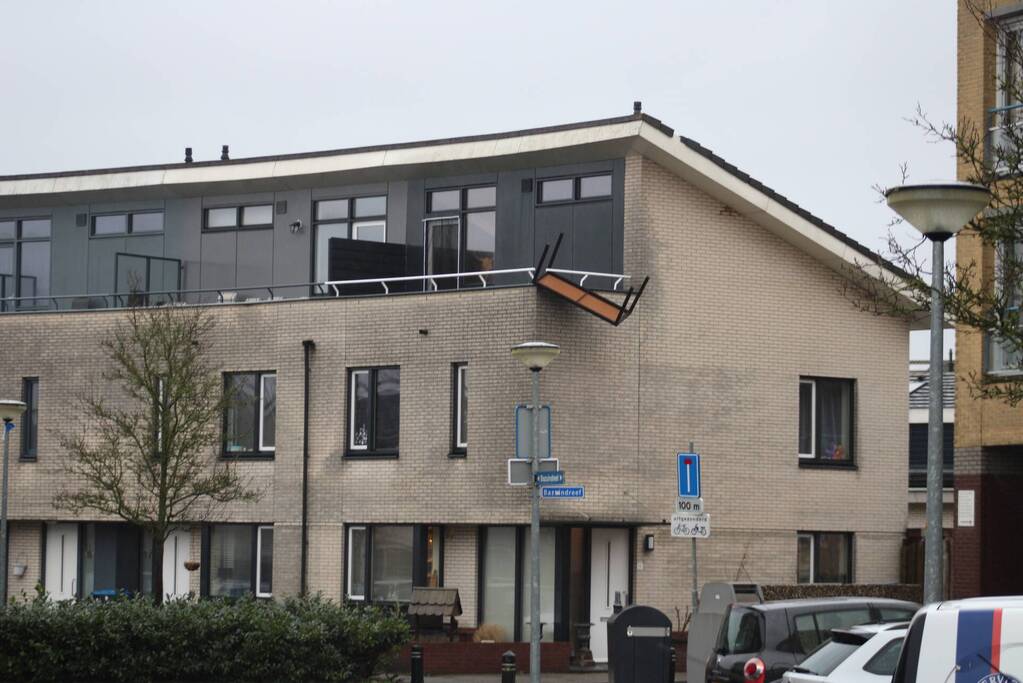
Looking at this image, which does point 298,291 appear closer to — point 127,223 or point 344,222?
point 344,222

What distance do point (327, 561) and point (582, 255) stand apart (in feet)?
24.1

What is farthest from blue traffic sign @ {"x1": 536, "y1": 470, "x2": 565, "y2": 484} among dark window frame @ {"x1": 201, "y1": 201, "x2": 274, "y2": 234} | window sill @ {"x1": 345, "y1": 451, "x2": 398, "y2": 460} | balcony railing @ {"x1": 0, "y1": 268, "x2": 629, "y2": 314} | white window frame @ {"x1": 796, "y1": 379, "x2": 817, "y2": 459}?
dark window frame @ {"x1": 201, "y1": 201, "x2": 274, "y2": 234}

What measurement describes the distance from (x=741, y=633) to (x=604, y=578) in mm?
12401

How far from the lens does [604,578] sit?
3178 centimetres

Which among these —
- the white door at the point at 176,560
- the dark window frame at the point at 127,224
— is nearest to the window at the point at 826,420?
the white door at the point at 176,560

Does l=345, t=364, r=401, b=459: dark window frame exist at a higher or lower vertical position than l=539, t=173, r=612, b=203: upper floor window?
lower

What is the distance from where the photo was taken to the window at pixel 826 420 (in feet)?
113

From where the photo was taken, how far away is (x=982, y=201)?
14859mm

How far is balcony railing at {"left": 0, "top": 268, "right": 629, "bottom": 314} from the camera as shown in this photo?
3253 centimetres

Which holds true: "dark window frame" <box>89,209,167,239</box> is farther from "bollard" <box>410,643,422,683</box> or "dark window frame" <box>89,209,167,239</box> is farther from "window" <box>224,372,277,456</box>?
Result: "bollard" <box>410,643,422,683</box>

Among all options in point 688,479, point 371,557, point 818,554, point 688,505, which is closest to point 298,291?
point 371,557

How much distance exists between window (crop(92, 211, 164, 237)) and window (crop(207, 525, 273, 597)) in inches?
268

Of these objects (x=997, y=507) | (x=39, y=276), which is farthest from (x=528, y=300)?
(x=39, y=276)

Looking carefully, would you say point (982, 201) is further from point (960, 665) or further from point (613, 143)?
point (613, 143)
